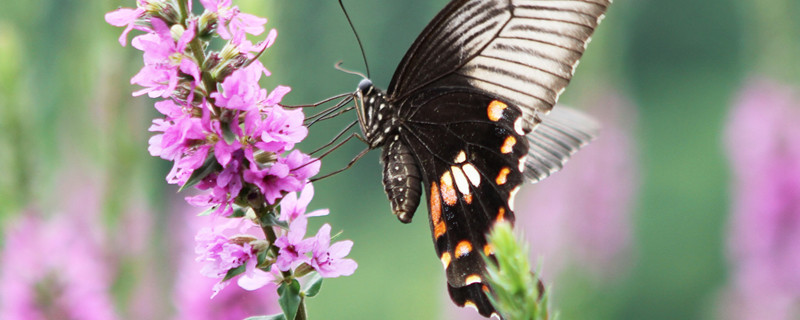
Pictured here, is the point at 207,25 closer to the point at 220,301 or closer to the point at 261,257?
the point at 261,257

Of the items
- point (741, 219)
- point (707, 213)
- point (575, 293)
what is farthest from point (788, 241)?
point (707, 213)

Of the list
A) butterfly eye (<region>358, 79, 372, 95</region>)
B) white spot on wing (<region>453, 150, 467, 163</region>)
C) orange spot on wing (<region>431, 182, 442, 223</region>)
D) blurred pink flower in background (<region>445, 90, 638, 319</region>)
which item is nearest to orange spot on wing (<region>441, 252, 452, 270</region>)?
orange spot on wing (<region>431, 182, 442, 223</region>)

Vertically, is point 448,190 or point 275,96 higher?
point 448,190

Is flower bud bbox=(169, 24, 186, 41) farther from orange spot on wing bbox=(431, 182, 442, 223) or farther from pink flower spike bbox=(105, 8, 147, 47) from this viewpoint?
orange spot on wing bbox=(431, 182, 442, 223)

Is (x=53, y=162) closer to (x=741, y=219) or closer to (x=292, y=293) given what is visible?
(x=292, y=293)

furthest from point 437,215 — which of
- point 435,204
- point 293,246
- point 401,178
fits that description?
point 293,246

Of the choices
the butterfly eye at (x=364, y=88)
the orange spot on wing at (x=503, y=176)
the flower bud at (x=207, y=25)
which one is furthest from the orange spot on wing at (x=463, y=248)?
the flower bud at (x=207, y=25)

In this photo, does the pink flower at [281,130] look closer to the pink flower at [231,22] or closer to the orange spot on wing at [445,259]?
the pink flower at [231,22]

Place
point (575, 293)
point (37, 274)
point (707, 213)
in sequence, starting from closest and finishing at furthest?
1. point (37, 274)
2. point (575, 293)
3. point (707, 213)
